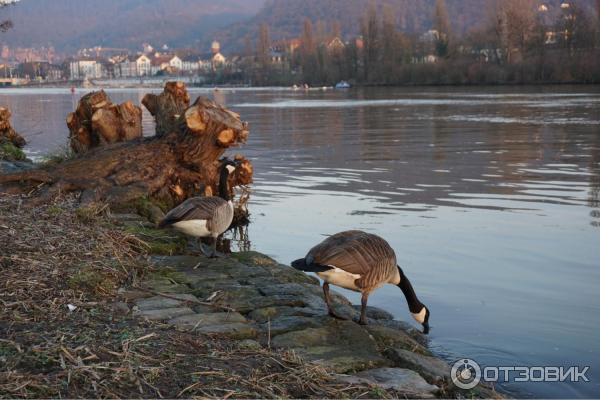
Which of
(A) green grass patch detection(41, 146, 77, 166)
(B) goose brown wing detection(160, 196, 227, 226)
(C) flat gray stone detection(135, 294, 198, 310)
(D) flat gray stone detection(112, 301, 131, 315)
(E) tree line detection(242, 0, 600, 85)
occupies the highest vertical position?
(E) tree line detection(242, 0, 600, 85)

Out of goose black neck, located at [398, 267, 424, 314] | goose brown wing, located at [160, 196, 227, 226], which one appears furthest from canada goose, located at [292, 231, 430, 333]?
goose brown wing, located at [160, 196, 227, 226]

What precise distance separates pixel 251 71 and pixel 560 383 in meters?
157

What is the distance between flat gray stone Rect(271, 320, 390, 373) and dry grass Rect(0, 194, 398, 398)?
405 millimetres

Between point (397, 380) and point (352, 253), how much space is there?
4.19ft

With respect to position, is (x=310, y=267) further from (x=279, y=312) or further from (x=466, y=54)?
(x=466, y=54)

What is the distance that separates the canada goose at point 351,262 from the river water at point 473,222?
108cm

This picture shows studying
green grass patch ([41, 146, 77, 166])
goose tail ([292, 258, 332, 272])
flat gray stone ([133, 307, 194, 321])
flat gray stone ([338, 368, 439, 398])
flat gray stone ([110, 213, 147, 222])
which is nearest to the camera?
flat gray stone ([338, 368, 439, 398])

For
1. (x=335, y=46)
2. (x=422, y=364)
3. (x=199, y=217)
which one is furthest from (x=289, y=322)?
(x=335, y=46)

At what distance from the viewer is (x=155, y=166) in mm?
11594

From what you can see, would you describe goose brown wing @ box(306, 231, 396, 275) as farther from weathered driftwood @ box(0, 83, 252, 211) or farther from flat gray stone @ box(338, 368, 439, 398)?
weathered driftwood @ box(0, 83, 252, 211)

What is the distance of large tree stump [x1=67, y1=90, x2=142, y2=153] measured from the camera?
521 inches

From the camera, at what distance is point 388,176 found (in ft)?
57.6

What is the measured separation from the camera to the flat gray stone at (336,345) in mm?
5117

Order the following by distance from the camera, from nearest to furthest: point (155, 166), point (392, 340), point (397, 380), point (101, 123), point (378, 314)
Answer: point (397, 380), point (392, 340), point (378, 314), point (155, 166), point (101, 123)
